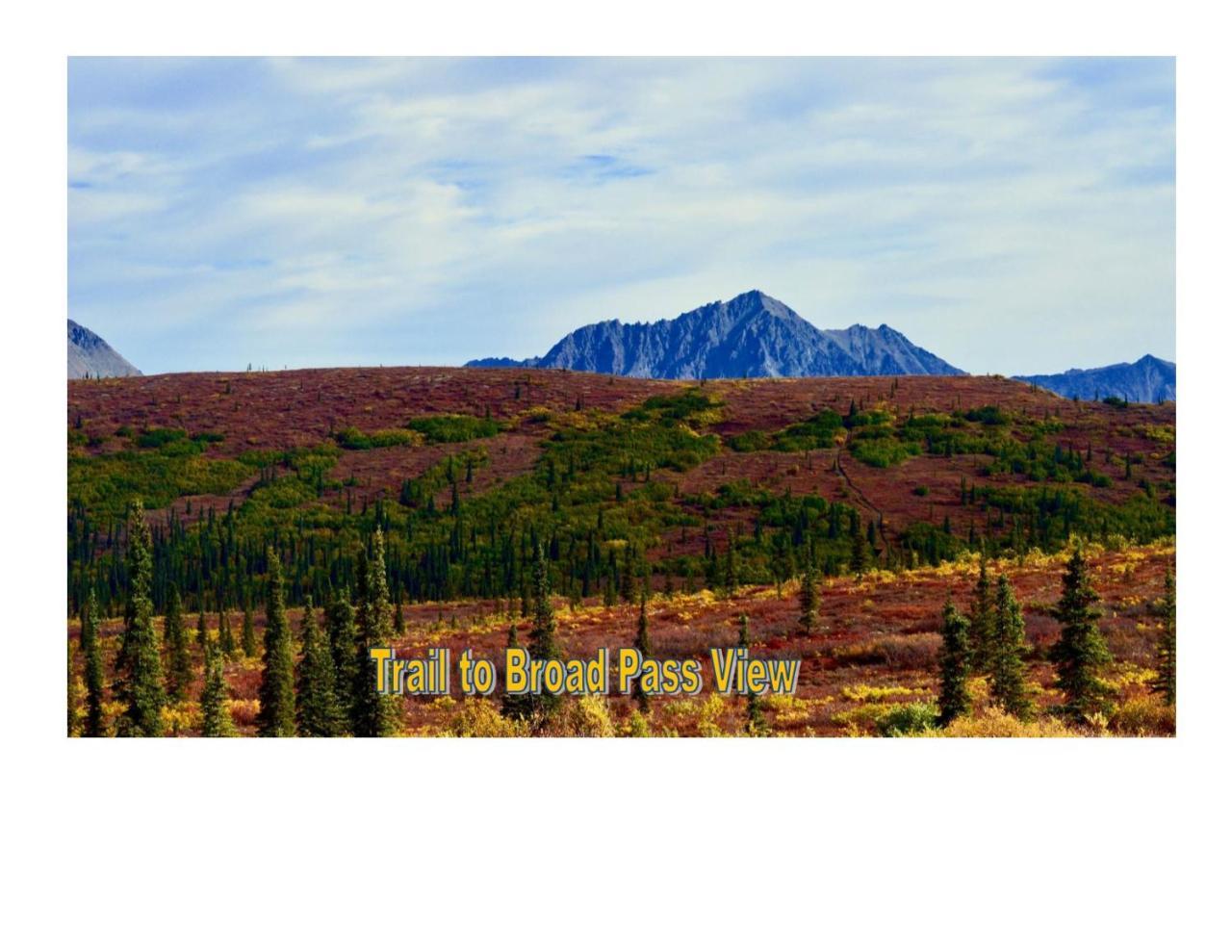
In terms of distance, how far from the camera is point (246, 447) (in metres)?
32.3

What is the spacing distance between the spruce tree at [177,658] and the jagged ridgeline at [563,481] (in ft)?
5.96

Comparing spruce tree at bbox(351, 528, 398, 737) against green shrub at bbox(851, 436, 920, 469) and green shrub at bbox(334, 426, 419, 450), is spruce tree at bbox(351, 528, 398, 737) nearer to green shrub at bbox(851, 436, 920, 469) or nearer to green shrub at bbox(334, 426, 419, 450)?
green shrub at bbox(334, 426, 419, 450)

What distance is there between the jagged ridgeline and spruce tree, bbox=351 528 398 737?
259 inches

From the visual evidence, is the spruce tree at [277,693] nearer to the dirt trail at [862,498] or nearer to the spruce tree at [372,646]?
the spruce tree at [372,646]

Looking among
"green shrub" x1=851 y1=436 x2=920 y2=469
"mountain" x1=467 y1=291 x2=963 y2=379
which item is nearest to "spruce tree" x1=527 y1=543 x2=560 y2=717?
"green shrub" x1=851 y1=436 x2=920 y2=469

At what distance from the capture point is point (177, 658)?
18.1m

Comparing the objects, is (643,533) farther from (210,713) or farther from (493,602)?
(210,713)

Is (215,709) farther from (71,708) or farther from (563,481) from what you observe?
(563,481)

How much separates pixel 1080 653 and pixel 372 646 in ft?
34.1

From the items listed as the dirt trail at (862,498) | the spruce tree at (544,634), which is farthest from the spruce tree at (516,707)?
the dirt trail at (862,498)

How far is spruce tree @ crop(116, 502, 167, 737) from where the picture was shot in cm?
1509

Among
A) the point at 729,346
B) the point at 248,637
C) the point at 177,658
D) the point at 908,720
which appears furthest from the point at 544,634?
the point at 729,346

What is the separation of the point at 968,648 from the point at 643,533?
16.2 metres

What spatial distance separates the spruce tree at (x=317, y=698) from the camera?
14758 millimetres
